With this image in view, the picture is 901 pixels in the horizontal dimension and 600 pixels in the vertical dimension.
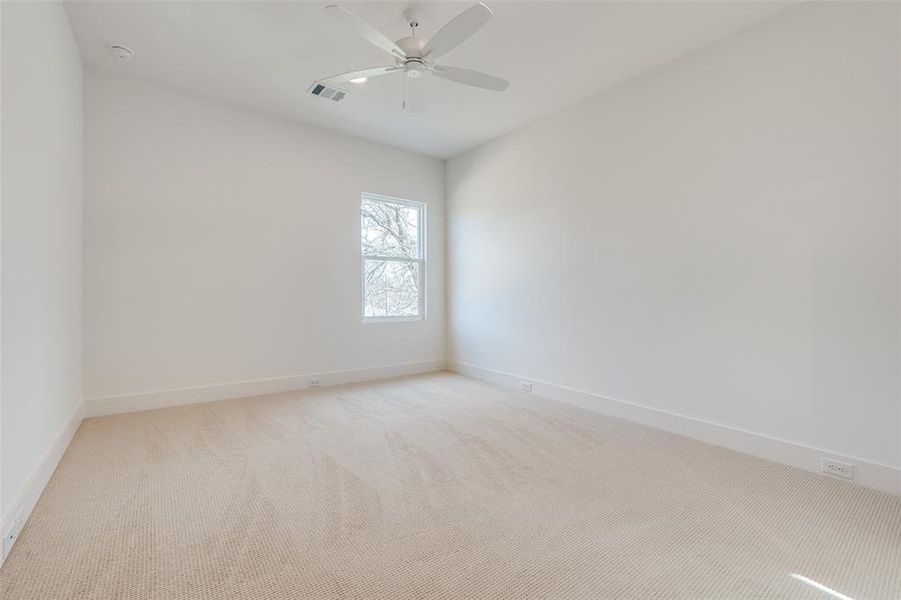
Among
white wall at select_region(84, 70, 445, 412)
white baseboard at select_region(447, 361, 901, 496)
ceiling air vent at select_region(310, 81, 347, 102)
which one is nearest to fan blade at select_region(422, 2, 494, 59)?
ceiling air vent at select_region(310, 81, 347, 102)

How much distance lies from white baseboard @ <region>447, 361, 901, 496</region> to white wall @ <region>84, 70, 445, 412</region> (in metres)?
2.24

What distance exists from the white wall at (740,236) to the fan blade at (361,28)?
2012mm

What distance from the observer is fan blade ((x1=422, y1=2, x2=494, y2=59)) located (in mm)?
1934

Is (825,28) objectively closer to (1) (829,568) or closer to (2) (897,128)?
(2) (897,128)

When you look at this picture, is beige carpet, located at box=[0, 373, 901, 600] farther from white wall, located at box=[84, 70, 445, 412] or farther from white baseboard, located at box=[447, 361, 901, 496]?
white wall, located at box=[84, 70, 445, 412]

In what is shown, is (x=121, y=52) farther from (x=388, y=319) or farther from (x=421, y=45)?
(x=388, y=319)

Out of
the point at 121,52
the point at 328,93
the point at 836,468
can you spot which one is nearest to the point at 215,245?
the point at 121,52

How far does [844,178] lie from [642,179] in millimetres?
1209

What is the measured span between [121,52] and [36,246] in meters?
1.79

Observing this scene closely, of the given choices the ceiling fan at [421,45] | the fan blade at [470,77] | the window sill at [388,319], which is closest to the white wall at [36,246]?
→ the ceiling fan at [421,45]

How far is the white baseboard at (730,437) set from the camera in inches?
85.4

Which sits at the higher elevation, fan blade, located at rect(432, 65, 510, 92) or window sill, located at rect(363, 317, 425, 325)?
fan blade, located at rect(432, 65, 510, 92)

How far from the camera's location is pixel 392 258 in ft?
16.2

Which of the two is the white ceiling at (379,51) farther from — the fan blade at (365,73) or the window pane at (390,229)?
the window pane at (390,229)
